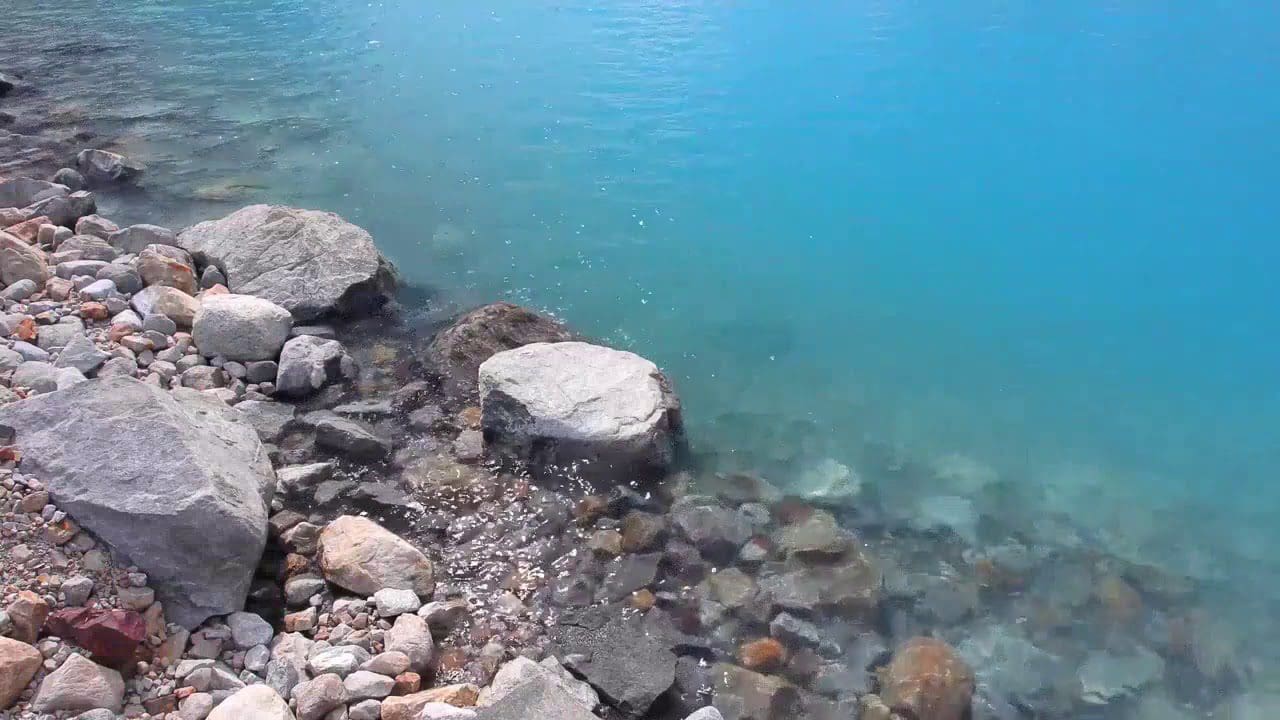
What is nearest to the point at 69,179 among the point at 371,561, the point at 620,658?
the point at 371,561

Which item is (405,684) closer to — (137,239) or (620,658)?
(620,658)

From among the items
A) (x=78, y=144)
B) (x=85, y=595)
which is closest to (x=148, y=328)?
(x=85, y=595)

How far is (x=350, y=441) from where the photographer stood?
604cm

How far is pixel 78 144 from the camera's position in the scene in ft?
35.7

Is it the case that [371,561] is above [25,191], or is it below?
below

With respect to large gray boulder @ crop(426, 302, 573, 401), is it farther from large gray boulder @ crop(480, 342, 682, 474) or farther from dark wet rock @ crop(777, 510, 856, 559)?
dark wet rock @ crop(777, 510, 856, 559)

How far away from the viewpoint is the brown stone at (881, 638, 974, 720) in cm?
470

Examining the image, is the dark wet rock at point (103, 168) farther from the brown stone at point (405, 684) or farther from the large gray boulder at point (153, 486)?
the brown stone at point (405, 684)

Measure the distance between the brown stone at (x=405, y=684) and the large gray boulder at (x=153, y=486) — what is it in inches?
37.9

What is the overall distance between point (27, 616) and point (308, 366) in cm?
294

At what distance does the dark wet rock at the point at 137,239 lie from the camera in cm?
798

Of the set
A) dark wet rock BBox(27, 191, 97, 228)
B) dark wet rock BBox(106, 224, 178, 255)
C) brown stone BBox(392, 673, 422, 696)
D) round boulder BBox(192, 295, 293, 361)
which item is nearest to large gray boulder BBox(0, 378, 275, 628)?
brown stone BBox(392, 673, 422, 696)

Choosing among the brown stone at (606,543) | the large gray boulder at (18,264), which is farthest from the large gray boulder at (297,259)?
the brown stone at (606,543)

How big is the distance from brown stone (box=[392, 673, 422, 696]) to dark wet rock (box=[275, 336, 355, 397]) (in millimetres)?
2962
